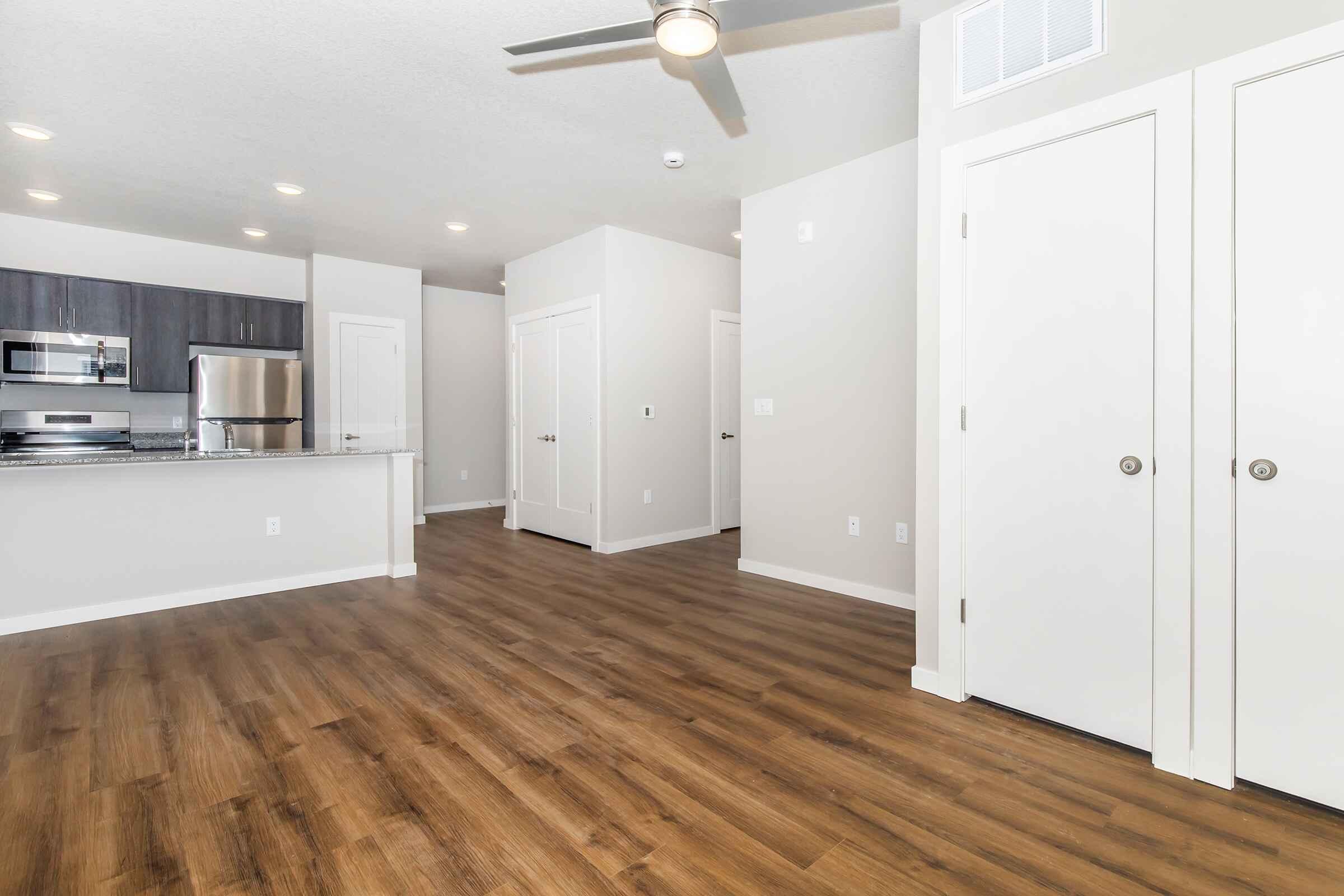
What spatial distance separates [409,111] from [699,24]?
1945 millimetres

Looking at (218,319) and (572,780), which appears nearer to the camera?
(572,780)

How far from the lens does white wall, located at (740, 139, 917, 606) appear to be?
12.0 feet

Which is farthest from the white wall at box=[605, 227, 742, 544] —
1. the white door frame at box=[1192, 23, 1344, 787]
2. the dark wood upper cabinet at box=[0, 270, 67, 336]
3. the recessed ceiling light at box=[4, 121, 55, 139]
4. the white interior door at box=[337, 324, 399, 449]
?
the dark wood upper cabinet at box=[0, 270, 67, 336]

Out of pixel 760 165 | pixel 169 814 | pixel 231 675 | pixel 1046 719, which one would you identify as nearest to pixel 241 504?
pixel 231 675

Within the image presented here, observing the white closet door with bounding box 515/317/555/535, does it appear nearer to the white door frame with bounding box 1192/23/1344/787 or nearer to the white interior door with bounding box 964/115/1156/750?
the white interior door with bounding box 964/115/1156/750

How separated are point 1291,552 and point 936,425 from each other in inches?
41.8

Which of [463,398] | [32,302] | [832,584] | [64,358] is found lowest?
[832,584]

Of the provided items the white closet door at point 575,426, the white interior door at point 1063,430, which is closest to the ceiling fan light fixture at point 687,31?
the white interior door at point 1063,430

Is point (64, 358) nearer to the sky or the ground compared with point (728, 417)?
nearer to the sky

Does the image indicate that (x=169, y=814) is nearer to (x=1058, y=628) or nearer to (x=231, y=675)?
(x=231, y=675)

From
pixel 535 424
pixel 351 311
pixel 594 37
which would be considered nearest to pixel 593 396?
pixel 535 424

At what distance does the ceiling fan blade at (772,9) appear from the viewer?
6.36 ft

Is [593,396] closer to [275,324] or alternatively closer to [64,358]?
[275,324]

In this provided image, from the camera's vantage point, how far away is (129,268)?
17.5 feet
